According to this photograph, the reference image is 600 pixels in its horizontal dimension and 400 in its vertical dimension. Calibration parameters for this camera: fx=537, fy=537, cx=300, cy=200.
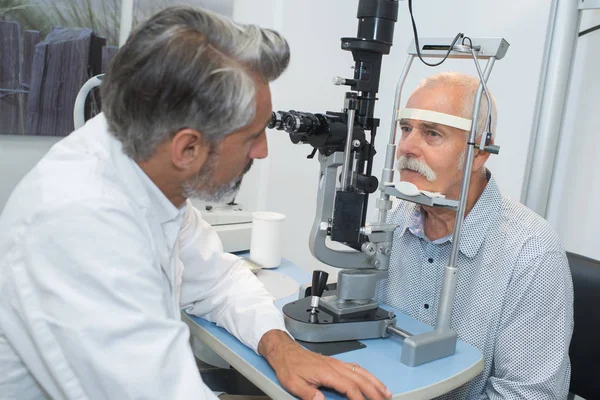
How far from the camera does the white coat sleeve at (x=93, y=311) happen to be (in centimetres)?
80

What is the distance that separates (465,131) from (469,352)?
594 mm

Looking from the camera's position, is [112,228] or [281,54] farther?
[281,54]

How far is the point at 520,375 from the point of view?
1346mm

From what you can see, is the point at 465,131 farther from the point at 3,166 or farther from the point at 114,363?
the point at 3,166

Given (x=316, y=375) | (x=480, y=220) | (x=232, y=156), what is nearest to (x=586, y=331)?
(x=480, y=220)

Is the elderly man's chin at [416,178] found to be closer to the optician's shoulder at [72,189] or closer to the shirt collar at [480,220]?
the shirt collar at [480,220]

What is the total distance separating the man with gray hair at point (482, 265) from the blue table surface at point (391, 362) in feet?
0.48

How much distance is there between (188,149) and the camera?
989 millimetres

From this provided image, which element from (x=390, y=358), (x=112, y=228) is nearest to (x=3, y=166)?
(x=112, y=228)

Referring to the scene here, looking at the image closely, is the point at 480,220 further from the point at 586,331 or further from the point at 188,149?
the point at 188,149

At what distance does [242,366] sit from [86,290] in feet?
1.48

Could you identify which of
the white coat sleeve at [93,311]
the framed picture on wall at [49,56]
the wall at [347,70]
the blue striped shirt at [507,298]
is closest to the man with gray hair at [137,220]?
the white coat sleeve at [93,311]

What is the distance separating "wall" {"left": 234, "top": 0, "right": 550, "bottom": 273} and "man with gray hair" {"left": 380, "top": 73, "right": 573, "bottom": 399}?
32.8 inches

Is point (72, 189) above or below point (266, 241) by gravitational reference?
above
